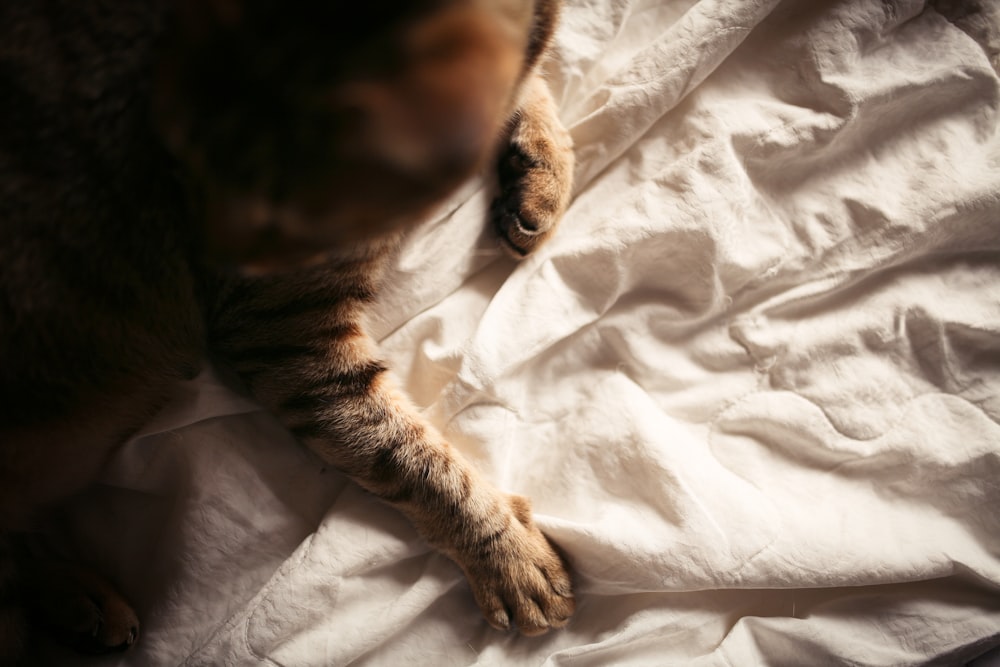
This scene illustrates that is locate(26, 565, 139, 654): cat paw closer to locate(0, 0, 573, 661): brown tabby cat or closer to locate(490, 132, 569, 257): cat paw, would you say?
locate(0, 0, 573, 661): brown tabby cat

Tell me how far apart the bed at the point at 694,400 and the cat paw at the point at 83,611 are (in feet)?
0.09

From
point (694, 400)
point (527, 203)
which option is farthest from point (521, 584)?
point (527, 203)

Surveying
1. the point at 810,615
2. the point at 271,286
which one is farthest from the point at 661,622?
the point at 271,286

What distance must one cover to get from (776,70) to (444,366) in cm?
78

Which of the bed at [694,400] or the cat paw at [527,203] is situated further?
the cat paw at [527,203]

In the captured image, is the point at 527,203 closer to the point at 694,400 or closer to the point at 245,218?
the point at 694,400

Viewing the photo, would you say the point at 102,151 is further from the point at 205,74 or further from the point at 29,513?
the point at 29,513

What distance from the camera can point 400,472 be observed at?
930 millimetres

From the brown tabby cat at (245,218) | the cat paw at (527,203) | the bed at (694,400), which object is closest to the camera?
→ the brown tabby cat at (245,218)

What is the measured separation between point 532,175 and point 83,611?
95cm

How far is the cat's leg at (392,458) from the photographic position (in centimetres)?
91

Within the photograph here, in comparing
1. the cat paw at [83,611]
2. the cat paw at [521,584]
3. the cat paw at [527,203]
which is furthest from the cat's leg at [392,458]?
the cat paw at [83,611]

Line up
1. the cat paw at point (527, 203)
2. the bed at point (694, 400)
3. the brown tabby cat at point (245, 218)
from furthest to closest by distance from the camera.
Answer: the cat paw at point (527, 203) → the bed at point (694, 400) → the brown tabby cat at point (245, 218)

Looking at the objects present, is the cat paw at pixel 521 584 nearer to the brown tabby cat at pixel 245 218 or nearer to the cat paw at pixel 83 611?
the brown tabby cat at pixel 245 218
